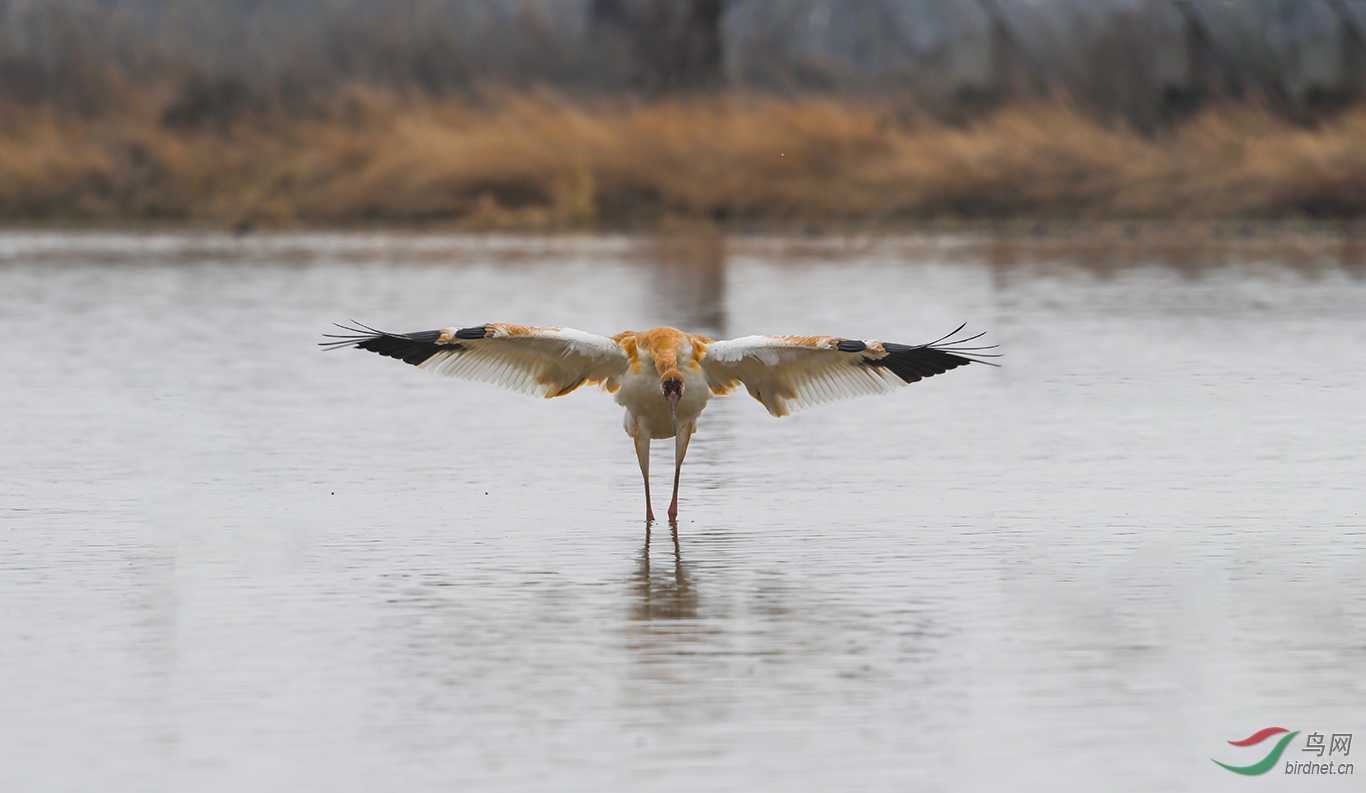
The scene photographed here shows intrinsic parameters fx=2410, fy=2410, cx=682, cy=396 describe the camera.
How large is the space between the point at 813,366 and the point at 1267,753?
452cm

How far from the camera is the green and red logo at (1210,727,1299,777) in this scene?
6.32 meters

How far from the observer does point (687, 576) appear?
9008 millimetres

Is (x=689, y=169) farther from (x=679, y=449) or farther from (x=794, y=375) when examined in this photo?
(x=679, y=449)

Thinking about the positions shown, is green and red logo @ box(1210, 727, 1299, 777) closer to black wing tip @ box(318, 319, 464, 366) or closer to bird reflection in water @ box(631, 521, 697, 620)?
bird reflection in water @ box(631, 521, 697, 620)

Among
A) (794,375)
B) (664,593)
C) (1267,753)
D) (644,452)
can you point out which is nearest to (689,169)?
(794,375)

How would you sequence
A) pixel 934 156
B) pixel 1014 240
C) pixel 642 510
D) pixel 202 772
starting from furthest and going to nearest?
pixel 934 156
pixel 1014 240
pixel 642 510
pixel 202 772

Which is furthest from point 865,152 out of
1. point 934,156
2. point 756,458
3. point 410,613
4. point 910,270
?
point 410,613

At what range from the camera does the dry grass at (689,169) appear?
32.2 m

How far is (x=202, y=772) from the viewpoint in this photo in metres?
6.29

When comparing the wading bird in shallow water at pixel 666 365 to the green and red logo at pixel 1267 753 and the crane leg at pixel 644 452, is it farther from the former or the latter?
the green and red logo at pixel 1267 753

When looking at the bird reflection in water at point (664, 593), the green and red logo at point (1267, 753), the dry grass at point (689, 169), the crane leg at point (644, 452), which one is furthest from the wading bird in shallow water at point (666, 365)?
the dry grass at point (689, 169)

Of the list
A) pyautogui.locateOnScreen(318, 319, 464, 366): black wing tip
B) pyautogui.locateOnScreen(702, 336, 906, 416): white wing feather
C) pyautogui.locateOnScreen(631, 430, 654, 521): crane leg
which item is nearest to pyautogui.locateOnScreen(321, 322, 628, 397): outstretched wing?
pyautogui.locateOnScreen(318, 319, 464, 366): black wing tip

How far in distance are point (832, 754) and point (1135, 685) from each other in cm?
119

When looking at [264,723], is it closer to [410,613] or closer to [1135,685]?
[410,613]
